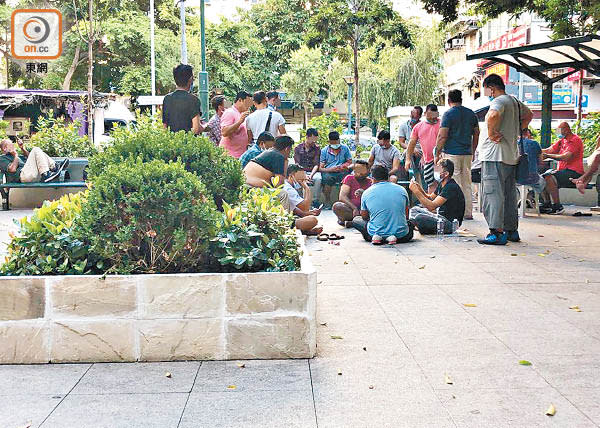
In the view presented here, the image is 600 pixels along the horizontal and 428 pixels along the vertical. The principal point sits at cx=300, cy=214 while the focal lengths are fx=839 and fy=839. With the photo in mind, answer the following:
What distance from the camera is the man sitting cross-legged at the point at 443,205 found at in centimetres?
1104

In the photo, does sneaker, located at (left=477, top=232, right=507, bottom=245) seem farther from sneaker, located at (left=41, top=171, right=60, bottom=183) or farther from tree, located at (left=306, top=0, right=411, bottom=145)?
tree, located at (left=306, top=0, right=411, bottom=145)

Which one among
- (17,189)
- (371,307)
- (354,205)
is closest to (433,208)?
(354,205)

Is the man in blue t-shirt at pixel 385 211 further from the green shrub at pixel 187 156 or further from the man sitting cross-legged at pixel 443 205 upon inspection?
the green shrub at pixel 187 156

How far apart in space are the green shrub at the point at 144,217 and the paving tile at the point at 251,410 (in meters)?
1.25

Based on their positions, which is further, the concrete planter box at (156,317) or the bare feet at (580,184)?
the bare feet at (580,184)

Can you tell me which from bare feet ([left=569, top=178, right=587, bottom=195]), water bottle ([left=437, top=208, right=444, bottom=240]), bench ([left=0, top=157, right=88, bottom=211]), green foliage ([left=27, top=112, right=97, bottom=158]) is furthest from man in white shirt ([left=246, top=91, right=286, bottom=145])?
green foliage ([left=27, top=112, right=97, bottom=158])

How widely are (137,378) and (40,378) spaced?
56 cm

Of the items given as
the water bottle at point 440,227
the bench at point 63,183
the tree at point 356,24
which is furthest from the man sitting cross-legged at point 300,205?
the tree at point 356,24

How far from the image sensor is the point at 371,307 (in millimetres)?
6656

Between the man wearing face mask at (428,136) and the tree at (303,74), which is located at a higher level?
the tree at (303,74)

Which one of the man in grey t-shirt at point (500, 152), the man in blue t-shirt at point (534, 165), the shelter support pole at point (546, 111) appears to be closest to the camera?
the man in grey t-shirt at point (500, 152)

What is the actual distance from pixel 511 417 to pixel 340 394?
89cm

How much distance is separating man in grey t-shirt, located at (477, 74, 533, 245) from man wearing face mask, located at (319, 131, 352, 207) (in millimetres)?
5613

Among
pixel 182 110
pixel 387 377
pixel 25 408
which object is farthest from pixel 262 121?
pixel 25 408
